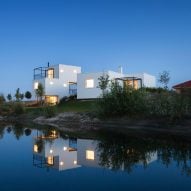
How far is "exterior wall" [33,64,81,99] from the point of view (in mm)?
54094

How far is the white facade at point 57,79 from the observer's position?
54.2 m

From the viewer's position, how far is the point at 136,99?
2972 centimetres

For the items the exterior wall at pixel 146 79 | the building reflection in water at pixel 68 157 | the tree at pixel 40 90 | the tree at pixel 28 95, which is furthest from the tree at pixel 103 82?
the building reflection in water at pixel 68 157

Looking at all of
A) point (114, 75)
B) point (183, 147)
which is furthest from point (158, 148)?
point (114, 75)

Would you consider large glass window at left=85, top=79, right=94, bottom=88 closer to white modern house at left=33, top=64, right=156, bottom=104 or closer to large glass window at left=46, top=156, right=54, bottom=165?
white modern house at left=33, top=64, right=156, bottom=104

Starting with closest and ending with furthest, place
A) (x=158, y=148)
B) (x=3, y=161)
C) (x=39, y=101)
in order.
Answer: (x=3, y=161) → (x=158, y=148) → (x=39, y=101)

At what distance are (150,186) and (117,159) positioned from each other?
13.0 ft

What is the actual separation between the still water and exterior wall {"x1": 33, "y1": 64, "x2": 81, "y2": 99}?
126ft

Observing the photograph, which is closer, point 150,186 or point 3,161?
point 150,186

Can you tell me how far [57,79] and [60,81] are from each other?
25.9 inches

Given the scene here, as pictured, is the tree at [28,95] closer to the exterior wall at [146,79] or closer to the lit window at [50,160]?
the exterior wall at [146,79]

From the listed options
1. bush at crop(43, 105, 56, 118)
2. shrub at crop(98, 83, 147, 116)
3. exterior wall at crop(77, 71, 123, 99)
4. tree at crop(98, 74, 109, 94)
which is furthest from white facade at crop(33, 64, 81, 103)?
shrub at crop(98, 83, 147, 116)

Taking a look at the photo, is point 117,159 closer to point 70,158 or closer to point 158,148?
point 70,158

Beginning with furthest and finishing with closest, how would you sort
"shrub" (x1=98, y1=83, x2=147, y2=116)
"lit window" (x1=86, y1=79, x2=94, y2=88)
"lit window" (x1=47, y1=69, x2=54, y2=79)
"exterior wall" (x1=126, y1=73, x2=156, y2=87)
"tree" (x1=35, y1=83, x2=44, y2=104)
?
"lit window" (x1=47, y1=69, x2=54, y2=79)
"tree" (x1=35, y1=83, x2=44, y2=104)
"exterior wall" (x1=126, y1=73, x2=156, y2=87)
"lit window" (x1=86, y1=79, x2=94, y2=88)
"shrub" (x1=98, y1=83, x2=147, y2=116)
